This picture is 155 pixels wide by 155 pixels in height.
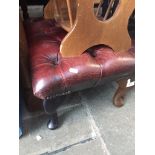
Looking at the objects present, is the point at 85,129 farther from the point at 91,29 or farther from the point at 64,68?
the point at 91,29

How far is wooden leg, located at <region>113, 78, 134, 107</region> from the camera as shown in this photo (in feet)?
3.81

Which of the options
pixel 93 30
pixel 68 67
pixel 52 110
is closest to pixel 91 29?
pixel 93 30

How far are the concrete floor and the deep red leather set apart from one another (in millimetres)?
266

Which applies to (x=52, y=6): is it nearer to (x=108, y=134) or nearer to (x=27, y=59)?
(x=27, y=59)

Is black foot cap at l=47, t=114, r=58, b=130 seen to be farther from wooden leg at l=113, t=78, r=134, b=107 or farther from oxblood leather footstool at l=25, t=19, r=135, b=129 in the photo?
wooden leg at l=113, t=78, r=134, b=107

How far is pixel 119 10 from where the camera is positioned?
0.94 meters

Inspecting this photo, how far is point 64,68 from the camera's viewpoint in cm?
91

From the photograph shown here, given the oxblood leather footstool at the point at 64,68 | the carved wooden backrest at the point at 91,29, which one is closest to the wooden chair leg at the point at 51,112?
the oxblood leather footstool at the point at 64,68

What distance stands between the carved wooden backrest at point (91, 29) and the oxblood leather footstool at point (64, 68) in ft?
0.13

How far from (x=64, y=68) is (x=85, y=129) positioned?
0.39m

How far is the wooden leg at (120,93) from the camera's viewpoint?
1162 mm
